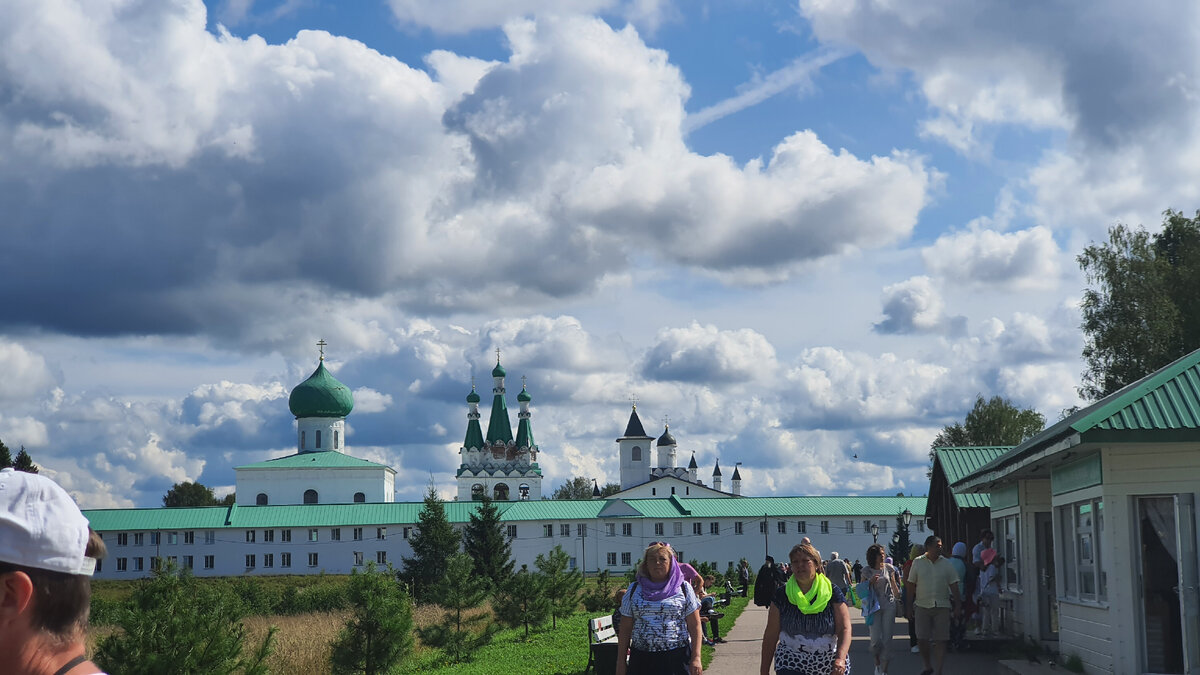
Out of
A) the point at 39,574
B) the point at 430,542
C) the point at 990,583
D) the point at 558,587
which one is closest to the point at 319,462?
the point at 430,542

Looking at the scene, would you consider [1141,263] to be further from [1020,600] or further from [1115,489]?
[1115,489]

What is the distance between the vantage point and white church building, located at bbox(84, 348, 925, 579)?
8338 centimetres

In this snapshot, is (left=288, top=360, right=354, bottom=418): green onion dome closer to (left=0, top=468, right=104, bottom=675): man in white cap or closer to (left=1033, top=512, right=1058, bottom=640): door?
(left=1033, top=512, right=1058, bottom=640): door

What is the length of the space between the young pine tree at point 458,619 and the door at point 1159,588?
12.2m

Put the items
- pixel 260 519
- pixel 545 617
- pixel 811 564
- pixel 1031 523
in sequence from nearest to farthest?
pixel 811 564
pixel 1031 523
pixel 545 617
pixel 260 519

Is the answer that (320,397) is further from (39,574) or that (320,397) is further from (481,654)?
(39,574)

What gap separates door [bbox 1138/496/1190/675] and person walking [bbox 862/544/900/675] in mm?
2693

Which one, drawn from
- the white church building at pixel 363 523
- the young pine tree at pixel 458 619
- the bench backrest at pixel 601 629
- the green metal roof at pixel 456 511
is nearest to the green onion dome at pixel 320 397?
the white church building at pixel 363 523

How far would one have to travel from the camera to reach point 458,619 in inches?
943

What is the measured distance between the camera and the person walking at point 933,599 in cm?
1487

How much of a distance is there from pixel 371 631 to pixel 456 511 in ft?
233

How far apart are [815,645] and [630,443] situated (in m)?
125

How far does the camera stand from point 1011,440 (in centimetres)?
6769

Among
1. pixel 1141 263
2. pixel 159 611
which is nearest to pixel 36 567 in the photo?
pixel 159 611
